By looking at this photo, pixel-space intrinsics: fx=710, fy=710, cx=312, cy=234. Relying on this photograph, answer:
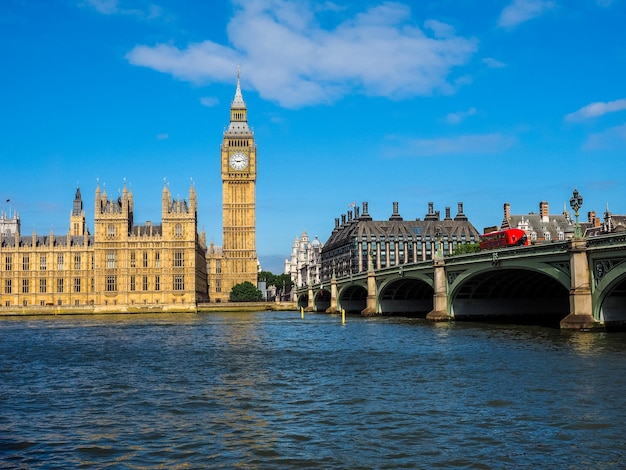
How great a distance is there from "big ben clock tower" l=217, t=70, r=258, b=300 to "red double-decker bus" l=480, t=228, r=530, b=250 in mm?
92360

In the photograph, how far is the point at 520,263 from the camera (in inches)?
1955

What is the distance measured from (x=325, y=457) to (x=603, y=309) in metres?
32.7

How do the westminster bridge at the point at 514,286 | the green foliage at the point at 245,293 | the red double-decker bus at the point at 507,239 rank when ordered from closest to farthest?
→ the westminster bridge at the point at 514,286
the red double-decker bus at the point at 507,239
the green foliage at the point at 245,293

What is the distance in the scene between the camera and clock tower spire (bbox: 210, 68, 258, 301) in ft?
517

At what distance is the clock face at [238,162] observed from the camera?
162875 millimetres

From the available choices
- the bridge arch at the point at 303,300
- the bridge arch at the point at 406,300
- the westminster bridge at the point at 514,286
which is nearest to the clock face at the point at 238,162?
the bridge arch at the point at 303,300

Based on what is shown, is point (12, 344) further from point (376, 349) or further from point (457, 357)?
point (457, 357)

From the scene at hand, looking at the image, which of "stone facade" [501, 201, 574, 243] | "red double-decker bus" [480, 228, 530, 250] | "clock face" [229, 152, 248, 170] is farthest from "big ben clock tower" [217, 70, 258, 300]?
"red double-decker bus" [480, 228, 530, 250]

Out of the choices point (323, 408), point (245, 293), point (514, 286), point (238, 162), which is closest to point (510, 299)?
point (514, 286)

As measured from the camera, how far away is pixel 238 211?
160 metres

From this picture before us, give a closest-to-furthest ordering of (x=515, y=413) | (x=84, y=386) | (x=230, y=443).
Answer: (x=230, y=443)
(x=515, y=413)
(x=84, y=386)

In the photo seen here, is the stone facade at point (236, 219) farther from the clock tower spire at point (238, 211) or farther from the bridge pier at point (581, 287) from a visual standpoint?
the bridge pier at point (581, 287)

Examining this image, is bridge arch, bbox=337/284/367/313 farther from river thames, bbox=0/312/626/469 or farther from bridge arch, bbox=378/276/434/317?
river thames, bbox=0/312/626/469

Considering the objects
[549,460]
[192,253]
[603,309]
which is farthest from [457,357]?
[192,253]
